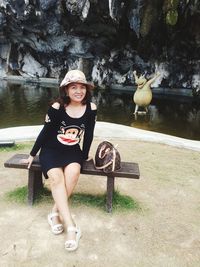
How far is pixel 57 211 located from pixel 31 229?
309 millimetres

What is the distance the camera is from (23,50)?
27.8 metres

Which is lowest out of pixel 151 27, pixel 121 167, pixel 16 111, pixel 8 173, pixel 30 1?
pixel 16 111

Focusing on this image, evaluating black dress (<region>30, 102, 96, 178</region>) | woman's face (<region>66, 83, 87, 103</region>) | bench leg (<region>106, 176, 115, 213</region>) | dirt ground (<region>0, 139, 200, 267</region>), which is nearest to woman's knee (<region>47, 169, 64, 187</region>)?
black dress (<region>30, 102, 96, 178</region>)

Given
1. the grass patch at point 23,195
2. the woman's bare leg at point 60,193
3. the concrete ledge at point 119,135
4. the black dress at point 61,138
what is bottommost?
the grass patch at point 23,195

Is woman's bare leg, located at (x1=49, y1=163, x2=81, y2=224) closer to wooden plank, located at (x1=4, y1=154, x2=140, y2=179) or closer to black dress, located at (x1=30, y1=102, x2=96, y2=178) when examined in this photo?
black dress, located at (x1=30, y1=102, x2=96, y2=178)

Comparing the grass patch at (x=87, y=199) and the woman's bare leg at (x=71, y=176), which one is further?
the grass patch at (x=87, y=199)

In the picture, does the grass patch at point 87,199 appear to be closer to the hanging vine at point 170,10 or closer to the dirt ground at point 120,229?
the dirt ground at point 120,229

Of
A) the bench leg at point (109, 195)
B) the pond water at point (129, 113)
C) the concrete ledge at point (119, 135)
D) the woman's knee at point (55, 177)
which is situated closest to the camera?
the woman's knee at point (55, 177)

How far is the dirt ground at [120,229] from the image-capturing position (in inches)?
122

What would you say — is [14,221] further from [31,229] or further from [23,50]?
[23,50]

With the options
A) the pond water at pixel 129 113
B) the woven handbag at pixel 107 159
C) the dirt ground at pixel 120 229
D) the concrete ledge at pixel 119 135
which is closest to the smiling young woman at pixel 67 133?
the woven handbag at pixel 107 159

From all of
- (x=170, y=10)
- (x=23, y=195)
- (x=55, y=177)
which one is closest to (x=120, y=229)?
(x=55, y=177)

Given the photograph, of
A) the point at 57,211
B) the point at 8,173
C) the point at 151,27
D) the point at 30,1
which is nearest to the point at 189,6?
the point at 151,27

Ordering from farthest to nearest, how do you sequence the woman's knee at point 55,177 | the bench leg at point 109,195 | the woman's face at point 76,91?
1. the bench leg at point 109,195
2. the woman's face at point 76,91
3. the woman's knee at point 55,177
